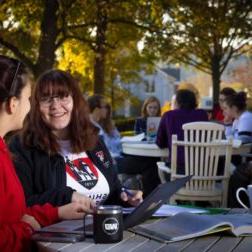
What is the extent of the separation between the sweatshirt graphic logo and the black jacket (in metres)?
0.05

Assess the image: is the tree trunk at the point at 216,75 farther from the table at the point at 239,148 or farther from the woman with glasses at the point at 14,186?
the woman with glasses at the point at 14,186

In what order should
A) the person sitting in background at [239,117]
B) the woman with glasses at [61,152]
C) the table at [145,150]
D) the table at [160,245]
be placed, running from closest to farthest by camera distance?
the table at [160,245] → the woman with glasses at [61,152] → the table at [145,150] → the person sitting in background at [239,117]

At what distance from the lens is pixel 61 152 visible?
332 centimetres

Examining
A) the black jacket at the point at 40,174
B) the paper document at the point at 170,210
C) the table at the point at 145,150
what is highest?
the black jacket at the point at 40,174

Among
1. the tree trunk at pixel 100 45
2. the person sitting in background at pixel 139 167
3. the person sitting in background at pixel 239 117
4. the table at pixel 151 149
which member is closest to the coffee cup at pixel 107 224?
the table at pixel 151 149

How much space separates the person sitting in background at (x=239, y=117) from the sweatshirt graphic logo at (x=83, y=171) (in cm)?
447

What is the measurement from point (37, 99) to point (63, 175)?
501 mm

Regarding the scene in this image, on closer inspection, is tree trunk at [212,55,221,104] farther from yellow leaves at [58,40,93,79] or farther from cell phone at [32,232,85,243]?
cell phone at [32,232,85,243]

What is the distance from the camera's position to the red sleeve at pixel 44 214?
8.63 ft

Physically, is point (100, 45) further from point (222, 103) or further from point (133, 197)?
point (133, 197)

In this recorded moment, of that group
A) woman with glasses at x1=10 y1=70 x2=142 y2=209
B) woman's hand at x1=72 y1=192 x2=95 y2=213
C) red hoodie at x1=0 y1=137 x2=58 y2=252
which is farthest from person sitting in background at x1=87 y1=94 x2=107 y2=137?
red hoodie at x1=0 y1=137 x2=58 y2=252

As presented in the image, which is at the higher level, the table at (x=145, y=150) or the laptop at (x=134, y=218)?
the laptop at (x=134, y=218)

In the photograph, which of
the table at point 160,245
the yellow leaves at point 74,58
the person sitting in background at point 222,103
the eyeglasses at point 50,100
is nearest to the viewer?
the table at point 160,245

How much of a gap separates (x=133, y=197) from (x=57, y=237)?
0.97 m
